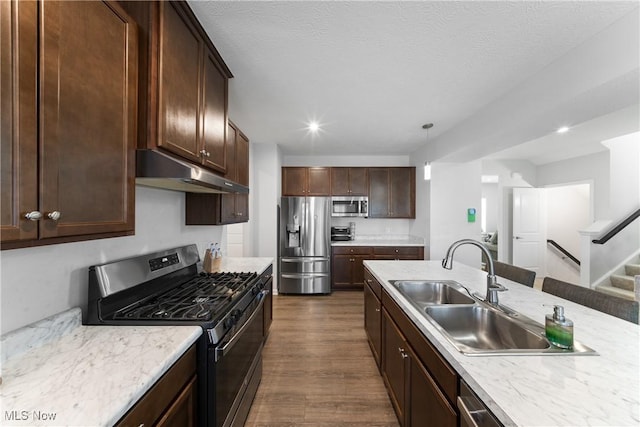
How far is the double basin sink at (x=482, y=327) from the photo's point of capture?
0.99 metres

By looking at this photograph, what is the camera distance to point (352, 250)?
15.4 feet

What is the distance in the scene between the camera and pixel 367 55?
6.10ft

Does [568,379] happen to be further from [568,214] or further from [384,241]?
[568,214]

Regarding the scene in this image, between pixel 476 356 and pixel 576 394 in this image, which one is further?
pixel 476 356

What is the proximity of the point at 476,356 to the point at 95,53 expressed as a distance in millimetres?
1808

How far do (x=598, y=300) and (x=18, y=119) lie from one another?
261cm

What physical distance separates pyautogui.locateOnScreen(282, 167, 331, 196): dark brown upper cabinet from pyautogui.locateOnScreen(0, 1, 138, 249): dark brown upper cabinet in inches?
149

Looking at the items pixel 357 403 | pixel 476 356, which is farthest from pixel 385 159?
pixel 476 356

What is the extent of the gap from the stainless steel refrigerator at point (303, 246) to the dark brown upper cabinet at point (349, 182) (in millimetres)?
613

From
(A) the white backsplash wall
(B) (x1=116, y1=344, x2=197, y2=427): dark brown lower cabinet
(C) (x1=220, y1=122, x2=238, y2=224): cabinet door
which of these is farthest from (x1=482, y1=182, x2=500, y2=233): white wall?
(B) (x1=116, y1=344, x2=197, y2=427): dark brown lower cabinet

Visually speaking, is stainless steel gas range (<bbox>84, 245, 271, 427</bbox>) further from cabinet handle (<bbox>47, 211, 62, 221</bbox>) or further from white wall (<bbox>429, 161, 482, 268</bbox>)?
white wall (<bbox>429, 161, 482, 268</bbox>)

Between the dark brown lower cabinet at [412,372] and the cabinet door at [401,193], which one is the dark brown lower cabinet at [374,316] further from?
the cabinet door at [401,193]

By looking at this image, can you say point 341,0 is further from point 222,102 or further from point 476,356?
point 476,356

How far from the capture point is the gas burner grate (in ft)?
4.13
